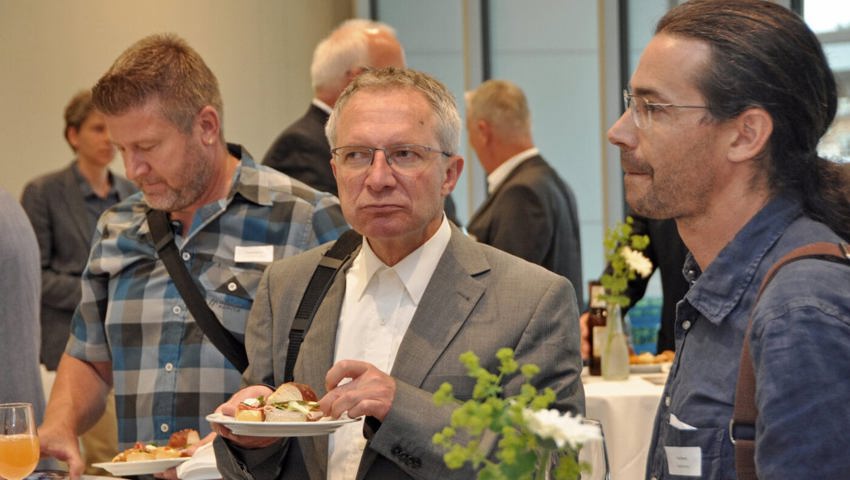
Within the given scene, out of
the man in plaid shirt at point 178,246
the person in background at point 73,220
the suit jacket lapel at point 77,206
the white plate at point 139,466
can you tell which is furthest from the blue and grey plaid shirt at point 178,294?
the suit jacket lapel at point 77,206

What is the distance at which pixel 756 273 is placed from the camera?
1821mm

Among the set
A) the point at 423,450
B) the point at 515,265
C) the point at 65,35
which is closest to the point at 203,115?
the point at 515,265

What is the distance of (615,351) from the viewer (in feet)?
14.6

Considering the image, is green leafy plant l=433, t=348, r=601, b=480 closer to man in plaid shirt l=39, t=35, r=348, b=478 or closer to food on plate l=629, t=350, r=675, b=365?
man in plaid shirt l=39, t=35, r=348, b=478

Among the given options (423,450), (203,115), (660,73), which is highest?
(660,73)

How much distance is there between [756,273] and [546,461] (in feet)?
2.11

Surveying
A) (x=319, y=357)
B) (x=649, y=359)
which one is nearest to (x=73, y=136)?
(x=649, y=359)

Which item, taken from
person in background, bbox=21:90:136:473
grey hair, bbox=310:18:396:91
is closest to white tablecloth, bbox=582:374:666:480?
grey hair, bbox=310:18:396:91

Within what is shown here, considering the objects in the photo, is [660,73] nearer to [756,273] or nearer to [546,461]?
[756,273]

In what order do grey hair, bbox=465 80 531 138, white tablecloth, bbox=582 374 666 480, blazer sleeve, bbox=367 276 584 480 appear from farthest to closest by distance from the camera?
grey hair, bbox=465 80 531 138, white tablecloth, bbox=582 374 666 480, blazer sleeve, bbox=367 276 584 480

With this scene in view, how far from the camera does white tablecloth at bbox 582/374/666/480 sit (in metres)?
4.12

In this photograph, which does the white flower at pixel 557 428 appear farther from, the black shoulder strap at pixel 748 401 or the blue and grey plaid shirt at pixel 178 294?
the blue and grey plaid shirt at pixel 178 294

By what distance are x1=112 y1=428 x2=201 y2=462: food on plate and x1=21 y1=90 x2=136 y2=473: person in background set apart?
3031 millimetres

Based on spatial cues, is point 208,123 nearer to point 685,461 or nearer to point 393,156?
Result: point 393,156
